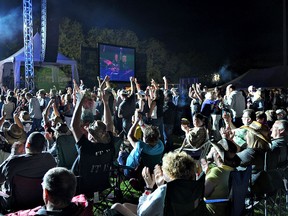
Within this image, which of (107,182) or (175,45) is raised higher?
(175,45)

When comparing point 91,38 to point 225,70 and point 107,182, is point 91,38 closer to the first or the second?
point 225,70

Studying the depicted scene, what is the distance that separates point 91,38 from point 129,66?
7579 mm

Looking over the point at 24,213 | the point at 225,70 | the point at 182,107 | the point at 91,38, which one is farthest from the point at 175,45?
the point at 24,213

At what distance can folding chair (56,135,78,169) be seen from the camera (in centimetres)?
460

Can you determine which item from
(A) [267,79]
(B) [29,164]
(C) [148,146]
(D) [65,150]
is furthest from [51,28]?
(A) [267,79]

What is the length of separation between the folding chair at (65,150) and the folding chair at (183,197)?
2.30 metres

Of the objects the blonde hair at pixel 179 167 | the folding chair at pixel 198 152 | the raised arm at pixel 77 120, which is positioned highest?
the raised arm at pixel 77 120

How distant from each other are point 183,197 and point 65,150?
2358mm

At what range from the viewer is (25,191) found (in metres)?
3.25

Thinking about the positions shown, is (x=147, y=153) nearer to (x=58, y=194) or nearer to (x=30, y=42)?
(x=58, y=194)

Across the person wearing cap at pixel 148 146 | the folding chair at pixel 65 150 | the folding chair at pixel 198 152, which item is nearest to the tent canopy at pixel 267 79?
the folding chair at pixel 198 152

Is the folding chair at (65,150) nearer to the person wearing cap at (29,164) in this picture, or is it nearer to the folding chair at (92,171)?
the folding chair at (92,171)

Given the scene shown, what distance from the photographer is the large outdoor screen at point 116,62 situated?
23.5m

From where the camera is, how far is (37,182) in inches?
129
